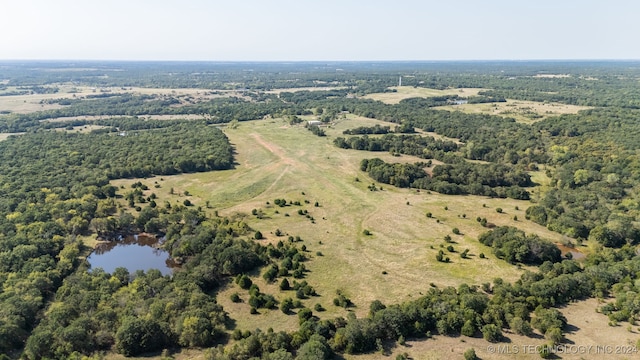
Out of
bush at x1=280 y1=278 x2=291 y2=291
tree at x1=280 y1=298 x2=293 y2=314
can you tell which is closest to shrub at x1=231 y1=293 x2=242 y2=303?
bush at x1=280 y1=278 x2=291 y2=291

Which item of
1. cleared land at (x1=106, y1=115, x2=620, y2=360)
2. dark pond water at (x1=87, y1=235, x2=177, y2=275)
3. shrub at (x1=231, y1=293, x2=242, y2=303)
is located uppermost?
cleared land at (x1=106, y1=115, x2=620, y2=360)

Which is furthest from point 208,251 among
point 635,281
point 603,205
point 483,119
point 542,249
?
point 483,119

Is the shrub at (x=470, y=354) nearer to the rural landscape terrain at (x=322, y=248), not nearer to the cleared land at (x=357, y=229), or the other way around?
the rural landscape terrain at (x=322, y=248)

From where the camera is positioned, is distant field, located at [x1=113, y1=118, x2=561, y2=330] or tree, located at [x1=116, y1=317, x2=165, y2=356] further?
distant field, located at [x1=113, y1=118, x2=561, y2=330]

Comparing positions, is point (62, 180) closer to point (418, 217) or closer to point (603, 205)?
point (418, 217)

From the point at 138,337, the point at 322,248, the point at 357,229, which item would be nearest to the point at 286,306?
the point at 138,337

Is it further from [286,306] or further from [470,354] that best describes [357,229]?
[470,354]

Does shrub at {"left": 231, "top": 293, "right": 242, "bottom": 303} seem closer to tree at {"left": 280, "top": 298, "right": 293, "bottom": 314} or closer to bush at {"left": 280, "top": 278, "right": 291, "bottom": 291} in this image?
bush at {"left": 280, "top": 278, "right": 291, "bottom": 291}
